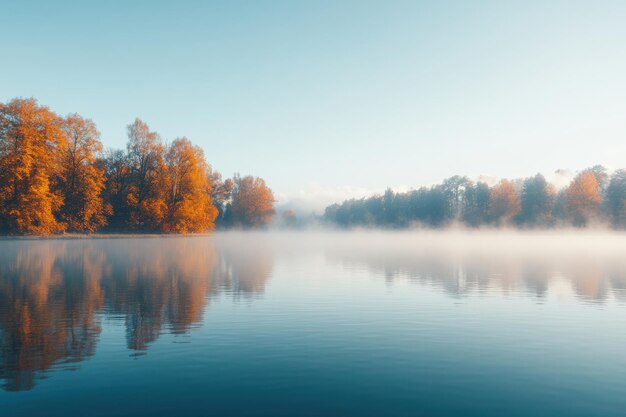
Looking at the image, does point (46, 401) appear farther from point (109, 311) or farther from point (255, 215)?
point (255, 215)

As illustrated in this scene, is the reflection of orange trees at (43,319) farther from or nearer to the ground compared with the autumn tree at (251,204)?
nearer to the ground

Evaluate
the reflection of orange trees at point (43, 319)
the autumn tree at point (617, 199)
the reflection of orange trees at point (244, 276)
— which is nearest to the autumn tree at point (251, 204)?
the autumn tree at point (617, 199)

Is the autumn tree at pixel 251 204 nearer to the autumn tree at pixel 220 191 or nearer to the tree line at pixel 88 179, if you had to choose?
the autumn tree at pixel 220 191

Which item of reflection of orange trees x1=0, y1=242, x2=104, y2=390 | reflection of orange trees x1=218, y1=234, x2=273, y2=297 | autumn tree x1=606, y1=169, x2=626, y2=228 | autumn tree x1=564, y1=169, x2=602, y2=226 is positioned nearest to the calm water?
reflection of orange trees x1=0, y1=242, x2=104, y2=390

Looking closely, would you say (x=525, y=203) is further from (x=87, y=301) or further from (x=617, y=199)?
(x=87, y=301)

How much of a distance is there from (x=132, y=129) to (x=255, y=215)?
57138mm

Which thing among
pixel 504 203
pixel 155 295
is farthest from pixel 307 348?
pixel 504 203

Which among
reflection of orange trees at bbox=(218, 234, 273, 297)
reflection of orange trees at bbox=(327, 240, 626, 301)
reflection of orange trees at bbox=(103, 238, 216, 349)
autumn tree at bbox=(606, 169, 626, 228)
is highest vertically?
autumn tree at bbox=(606, 169, 626, 228)

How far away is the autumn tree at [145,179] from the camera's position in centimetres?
8960

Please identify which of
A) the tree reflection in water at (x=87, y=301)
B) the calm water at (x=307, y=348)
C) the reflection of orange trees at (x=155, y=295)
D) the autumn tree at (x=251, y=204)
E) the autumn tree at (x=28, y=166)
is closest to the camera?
the calm water at (x=307, y=348)

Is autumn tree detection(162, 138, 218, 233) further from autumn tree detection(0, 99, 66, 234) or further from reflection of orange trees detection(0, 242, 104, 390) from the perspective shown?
reflection of orange trees detection(0, 242, 104, 390)

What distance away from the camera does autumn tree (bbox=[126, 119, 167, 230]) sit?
294 ft

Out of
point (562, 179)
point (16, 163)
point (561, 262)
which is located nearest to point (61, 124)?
point (16, 163)

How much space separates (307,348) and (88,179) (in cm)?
7538
